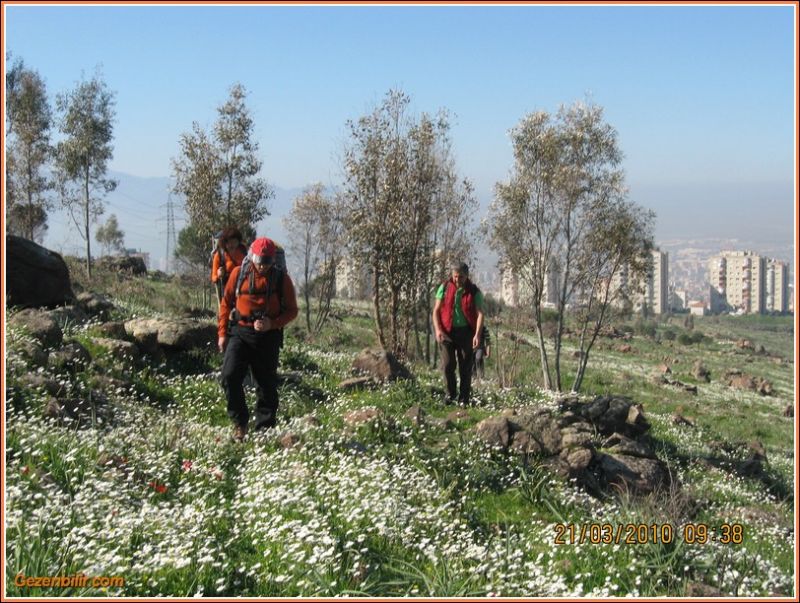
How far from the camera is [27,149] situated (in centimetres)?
4028

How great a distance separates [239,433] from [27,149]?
1431 inches

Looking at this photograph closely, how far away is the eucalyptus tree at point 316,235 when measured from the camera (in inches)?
1639

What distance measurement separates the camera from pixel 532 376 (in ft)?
115

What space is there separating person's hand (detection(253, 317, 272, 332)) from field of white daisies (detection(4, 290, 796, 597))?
4.10 feet

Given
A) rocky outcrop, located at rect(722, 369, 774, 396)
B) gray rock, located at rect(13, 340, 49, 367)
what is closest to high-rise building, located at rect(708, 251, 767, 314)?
rocky outcrop, located at rect(722, 369, 774, 396)

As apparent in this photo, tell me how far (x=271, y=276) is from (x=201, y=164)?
22.4 m

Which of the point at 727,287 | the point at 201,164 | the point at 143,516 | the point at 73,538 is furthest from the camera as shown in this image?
the point at 727,287

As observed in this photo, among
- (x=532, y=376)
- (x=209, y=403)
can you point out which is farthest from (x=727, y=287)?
(x=209, y=403)

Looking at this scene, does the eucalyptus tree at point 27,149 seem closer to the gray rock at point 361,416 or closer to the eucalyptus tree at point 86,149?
the eucalyptus tree at point 86,149

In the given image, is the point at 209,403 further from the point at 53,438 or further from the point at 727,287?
the point at 727,287

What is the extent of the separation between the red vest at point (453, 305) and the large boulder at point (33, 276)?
23.4 feet

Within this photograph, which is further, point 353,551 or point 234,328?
point 234,328

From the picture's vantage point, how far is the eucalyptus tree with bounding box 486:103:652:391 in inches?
1278

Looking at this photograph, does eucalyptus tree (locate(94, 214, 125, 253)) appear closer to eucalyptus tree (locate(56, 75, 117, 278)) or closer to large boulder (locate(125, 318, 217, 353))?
eucalyptus tree (locate(56, 75, 117, 278))
